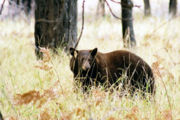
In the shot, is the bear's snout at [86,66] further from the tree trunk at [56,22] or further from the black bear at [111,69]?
the tree trunk at [56,22]

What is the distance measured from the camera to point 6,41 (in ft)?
25.5

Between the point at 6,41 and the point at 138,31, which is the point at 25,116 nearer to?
the point at 6,41

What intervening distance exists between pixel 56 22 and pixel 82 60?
2.08 m

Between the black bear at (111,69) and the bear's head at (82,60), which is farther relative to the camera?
the black bear at (111,69)

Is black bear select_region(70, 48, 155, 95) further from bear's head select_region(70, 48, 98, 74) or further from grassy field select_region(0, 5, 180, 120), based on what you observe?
grassy field select_region(0, 5, 180, 120)

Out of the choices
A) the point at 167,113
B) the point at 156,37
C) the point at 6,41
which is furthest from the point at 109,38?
the point at 167,113

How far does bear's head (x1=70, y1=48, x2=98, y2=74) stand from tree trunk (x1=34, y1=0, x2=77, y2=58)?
5.47ft

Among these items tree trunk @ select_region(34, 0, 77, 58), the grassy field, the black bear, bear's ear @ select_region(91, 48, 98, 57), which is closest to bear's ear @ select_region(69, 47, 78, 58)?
the black bear

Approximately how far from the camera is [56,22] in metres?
5.76

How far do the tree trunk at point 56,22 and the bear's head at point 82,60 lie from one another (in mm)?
1666

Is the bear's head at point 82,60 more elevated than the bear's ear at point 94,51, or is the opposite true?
the bear's ear at point 94,51

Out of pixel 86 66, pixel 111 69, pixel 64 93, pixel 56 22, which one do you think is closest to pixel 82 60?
pixel 86 66

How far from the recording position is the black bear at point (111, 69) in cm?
396

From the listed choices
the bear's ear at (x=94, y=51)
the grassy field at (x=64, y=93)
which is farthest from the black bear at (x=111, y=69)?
the grassy field at (x=64, y=93)
